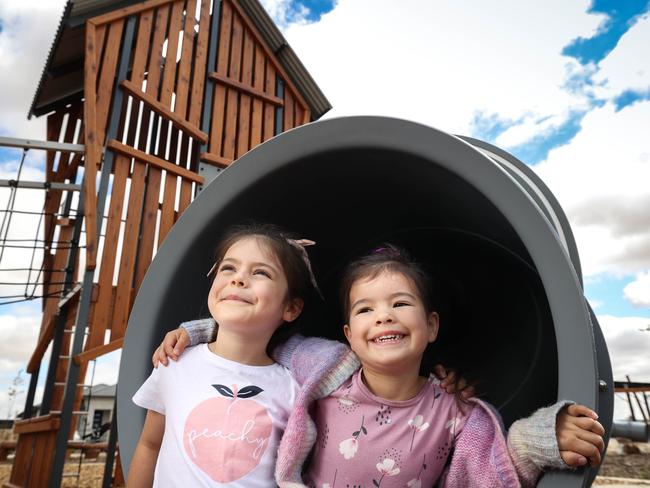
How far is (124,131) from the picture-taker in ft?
13.7

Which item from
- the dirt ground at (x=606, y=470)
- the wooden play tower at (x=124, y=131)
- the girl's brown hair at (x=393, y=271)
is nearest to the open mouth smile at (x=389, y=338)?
the girl's brown hair at (x=393, y=271)

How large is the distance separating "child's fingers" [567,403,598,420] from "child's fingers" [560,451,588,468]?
0.06m

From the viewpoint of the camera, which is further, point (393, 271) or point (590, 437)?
point (393, 271)

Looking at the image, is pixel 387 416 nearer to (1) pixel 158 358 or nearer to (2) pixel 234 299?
(2) pixel 234 299

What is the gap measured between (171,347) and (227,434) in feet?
0.86

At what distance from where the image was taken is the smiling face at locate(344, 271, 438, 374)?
3.53ft

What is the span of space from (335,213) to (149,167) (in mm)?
3104

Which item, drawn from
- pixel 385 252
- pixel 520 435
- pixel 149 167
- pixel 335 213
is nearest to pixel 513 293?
pixel 385 252

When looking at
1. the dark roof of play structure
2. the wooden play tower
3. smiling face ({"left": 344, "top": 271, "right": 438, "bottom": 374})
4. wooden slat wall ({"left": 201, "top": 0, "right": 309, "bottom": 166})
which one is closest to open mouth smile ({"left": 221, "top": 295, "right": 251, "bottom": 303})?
smiling face ({"left": 344, "top": 271, "right": 438, "bottom": 374})

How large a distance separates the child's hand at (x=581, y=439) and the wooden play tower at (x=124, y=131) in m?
3.32

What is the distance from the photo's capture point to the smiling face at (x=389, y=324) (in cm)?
108

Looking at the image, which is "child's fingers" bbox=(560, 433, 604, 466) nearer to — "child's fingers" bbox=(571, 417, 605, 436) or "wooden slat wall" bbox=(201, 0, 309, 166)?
"child's fingers" bbox=(571, 417, 605, 436)

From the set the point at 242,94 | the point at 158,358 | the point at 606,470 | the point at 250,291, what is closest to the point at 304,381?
the point at 250,291

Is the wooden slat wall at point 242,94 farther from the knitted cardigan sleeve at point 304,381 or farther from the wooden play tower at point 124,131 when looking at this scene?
the knitted cardigan sleeve at point 304,381
